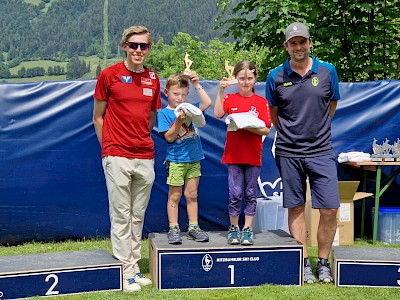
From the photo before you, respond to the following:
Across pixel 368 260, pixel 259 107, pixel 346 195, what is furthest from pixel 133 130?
pixel 346 195

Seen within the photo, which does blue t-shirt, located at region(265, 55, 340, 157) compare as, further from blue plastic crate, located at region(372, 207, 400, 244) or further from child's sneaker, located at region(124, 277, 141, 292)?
blue plastic crate, located at region(372, 207, 400, 244)

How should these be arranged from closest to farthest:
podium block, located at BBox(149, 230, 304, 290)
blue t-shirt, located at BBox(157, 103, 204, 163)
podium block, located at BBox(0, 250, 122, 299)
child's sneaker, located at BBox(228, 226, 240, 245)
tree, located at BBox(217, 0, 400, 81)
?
podium block, located at BBox(0, 250, 122, 299), podium block, located at BBox(149, 230, 304, 290), child's sneaker, located at BBox(228, 226, 240, 245), blue t-shirt, located at BBox(157, 103, 204, 163), tree, located at BBox(217, 0, 400, 81)

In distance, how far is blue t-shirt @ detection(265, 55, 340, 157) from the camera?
4671 mm

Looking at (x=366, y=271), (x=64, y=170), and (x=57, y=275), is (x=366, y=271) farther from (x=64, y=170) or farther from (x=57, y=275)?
(x=64, y=170)

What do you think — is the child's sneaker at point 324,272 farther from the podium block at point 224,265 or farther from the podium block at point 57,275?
the podium block at point 57,275

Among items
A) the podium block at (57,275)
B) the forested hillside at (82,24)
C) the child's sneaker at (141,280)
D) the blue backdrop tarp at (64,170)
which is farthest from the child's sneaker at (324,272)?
the forested hillside at (82,24)

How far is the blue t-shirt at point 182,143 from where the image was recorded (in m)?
5.09

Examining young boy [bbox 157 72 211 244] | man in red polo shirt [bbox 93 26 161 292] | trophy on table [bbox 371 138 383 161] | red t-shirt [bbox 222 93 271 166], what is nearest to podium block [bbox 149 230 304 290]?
man in red polo shirt [bbox 93 26 161 292]

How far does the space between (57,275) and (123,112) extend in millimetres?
1246

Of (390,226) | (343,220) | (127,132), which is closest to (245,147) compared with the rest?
(127,132)

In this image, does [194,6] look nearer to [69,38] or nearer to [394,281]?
[69,38]

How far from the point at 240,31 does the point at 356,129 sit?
4060mm

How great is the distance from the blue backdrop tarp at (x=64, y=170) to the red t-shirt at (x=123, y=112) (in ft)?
6.57

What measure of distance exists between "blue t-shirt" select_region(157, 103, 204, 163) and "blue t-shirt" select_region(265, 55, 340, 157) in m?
0.78
